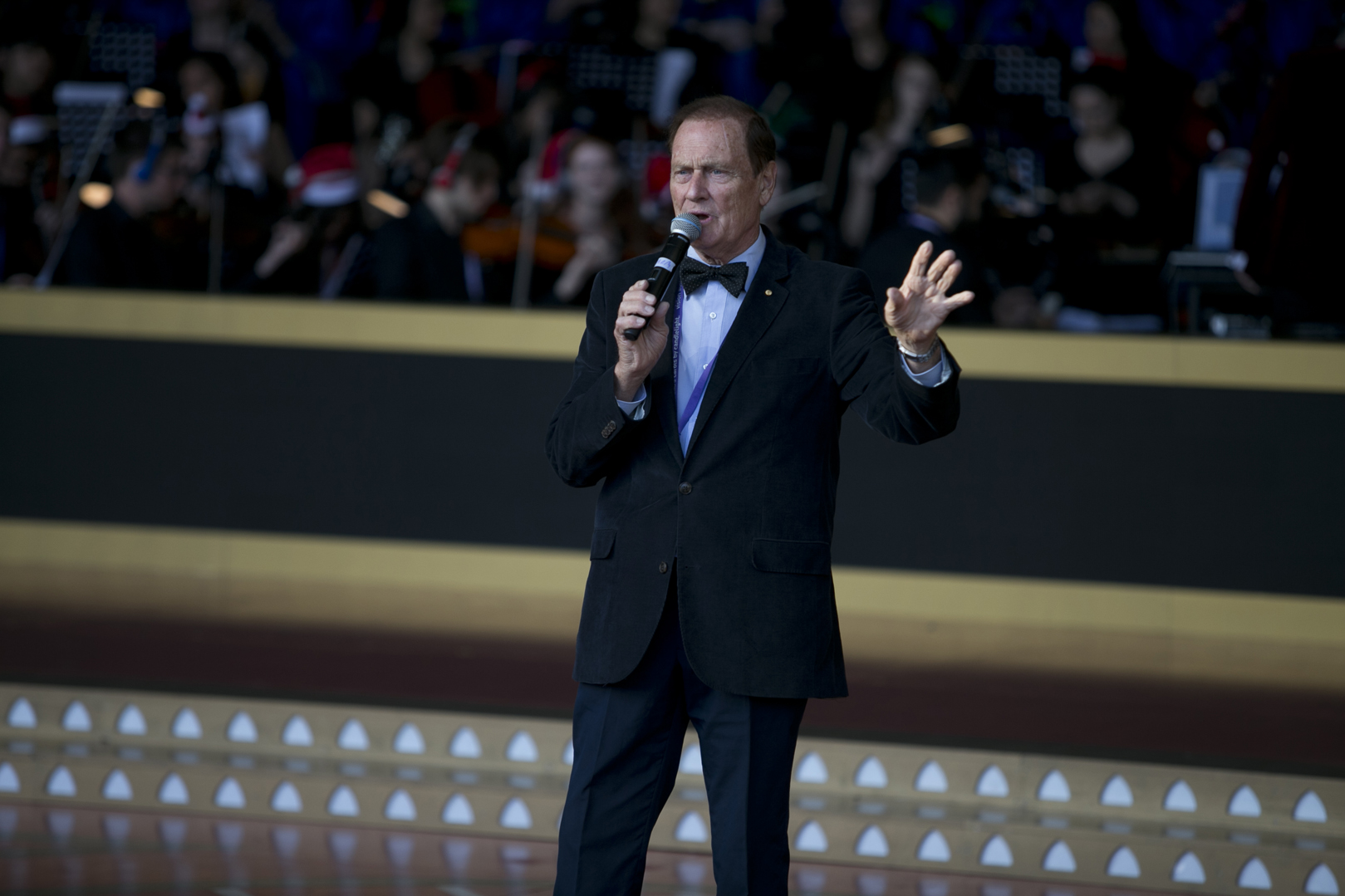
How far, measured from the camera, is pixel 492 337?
201 inches

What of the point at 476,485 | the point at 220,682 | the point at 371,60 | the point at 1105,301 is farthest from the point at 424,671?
the point at 371,60

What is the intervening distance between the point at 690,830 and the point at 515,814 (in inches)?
14.4

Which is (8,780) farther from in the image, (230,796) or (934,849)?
(934,849)

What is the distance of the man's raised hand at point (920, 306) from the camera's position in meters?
1.58

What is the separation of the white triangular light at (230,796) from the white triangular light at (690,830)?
92cm

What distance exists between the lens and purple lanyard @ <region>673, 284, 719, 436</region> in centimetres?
178

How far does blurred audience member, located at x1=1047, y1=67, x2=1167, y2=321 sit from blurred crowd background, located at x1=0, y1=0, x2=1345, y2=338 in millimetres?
12

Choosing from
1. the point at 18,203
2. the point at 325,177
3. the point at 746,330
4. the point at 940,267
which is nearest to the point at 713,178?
the point at 746,330

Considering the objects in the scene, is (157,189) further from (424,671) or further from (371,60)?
(424,671)

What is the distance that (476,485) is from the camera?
511 centimetres

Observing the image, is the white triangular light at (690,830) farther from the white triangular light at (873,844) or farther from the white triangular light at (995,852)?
the white triangular light at (995,852)

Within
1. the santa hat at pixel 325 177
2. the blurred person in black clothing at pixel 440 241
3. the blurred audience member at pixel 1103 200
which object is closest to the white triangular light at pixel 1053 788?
the blurred audience member at pixel 1103 200

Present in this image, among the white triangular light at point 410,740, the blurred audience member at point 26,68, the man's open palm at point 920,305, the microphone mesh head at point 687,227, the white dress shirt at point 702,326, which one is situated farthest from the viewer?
the blurred audience member at point 26,68

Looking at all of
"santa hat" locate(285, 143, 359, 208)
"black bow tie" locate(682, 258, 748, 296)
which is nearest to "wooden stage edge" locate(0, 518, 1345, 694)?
"santa hat" locate(285, 143, 359, 208)
